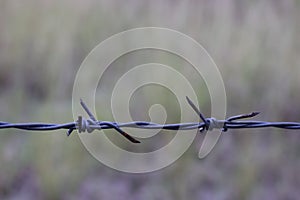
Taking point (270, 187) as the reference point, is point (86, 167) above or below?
above

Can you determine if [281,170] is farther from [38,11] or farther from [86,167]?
[38,11]

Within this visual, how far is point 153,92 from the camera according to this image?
239cm

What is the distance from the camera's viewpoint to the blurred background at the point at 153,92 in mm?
2172

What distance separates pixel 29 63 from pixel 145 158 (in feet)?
2.63

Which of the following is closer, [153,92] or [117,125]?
[117,125]

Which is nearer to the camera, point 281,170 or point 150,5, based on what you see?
point 281,170

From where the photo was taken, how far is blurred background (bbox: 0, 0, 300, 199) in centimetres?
217

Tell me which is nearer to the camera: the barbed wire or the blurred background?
the barbed wire

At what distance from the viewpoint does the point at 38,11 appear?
8.61 ft

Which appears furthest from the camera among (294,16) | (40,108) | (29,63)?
(294,16)

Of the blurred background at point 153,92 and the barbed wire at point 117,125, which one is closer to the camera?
the barbed wire at point 117,125

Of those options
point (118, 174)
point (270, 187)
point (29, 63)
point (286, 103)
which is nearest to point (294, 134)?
point (286, 103)

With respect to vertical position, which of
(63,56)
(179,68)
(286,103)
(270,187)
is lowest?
(270,187)

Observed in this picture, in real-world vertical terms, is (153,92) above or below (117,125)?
above
